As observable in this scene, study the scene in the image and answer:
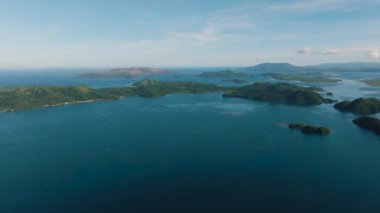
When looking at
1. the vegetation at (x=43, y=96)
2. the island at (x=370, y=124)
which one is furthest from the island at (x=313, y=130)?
the vegetation at (x=43, y=96)

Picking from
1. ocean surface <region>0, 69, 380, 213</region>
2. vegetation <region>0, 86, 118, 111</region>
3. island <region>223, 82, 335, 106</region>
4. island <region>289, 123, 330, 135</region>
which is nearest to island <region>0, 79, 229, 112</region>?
vegetation <region>0, 86, 118, 111</region>

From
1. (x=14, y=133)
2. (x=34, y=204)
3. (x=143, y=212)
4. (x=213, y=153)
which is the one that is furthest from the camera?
(x=14, y=133)

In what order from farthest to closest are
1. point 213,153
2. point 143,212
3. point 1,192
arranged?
1. point 213,153
2. point 1,192
3. point 143,212

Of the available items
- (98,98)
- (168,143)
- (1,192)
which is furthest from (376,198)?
(98,98)

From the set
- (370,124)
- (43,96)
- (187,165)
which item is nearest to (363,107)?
(370,124)

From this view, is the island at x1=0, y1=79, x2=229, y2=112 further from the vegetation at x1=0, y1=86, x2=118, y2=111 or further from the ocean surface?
the ocean surface

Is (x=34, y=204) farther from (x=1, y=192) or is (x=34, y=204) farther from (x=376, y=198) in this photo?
(x=376, y=198)

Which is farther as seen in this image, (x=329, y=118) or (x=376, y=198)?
(x=329, y=118)
